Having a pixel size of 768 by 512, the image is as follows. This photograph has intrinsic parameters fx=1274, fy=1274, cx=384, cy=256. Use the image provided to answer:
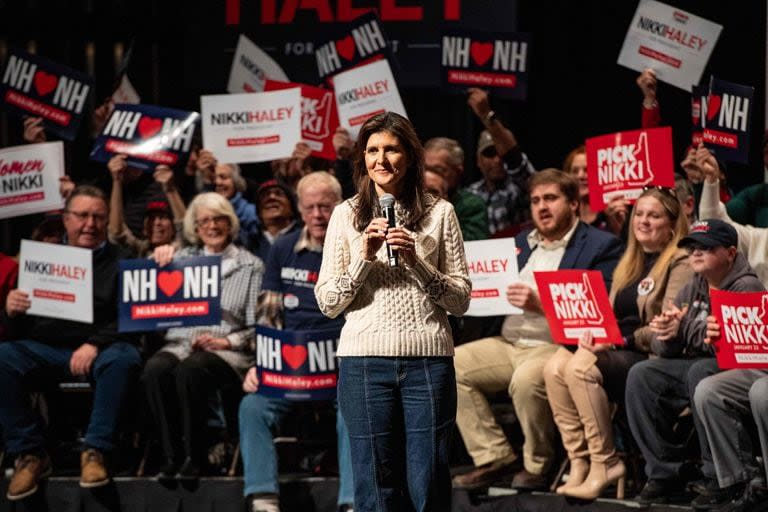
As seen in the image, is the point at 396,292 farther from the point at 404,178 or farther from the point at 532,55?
the point at 532,55

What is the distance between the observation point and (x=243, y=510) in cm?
583

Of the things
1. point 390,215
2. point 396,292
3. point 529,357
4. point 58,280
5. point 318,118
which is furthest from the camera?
point 318,118

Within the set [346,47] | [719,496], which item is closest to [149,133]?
[346,47]

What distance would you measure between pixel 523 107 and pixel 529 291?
94.7 inches

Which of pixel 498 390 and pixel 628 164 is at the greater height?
pixel 628 164

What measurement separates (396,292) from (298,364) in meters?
2.07

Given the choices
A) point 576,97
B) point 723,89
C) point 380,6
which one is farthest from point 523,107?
point 723,89

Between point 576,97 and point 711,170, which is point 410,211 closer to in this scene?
point 711,170

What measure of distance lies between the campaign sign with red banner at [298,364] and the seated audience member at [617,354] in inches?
38.8

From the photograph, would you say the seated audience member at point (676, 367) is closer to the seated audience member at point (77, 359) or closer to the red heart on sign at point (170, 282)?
the red heart on sign at point (170, 282)

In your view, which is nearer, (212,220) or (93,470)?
(93,470)

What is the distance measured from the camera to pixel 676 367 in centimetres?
517

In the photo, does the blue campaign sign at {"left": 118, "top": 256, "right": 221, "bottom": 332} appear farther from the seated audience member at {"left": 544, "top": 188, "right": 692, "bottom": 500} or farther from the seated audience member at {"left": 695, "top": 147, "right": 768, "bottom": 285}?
the seated audience member at {"left": 695, "top": 147, "right": 768, "bottom": 285}

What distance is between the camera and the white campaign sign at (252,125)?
21.8 feet
